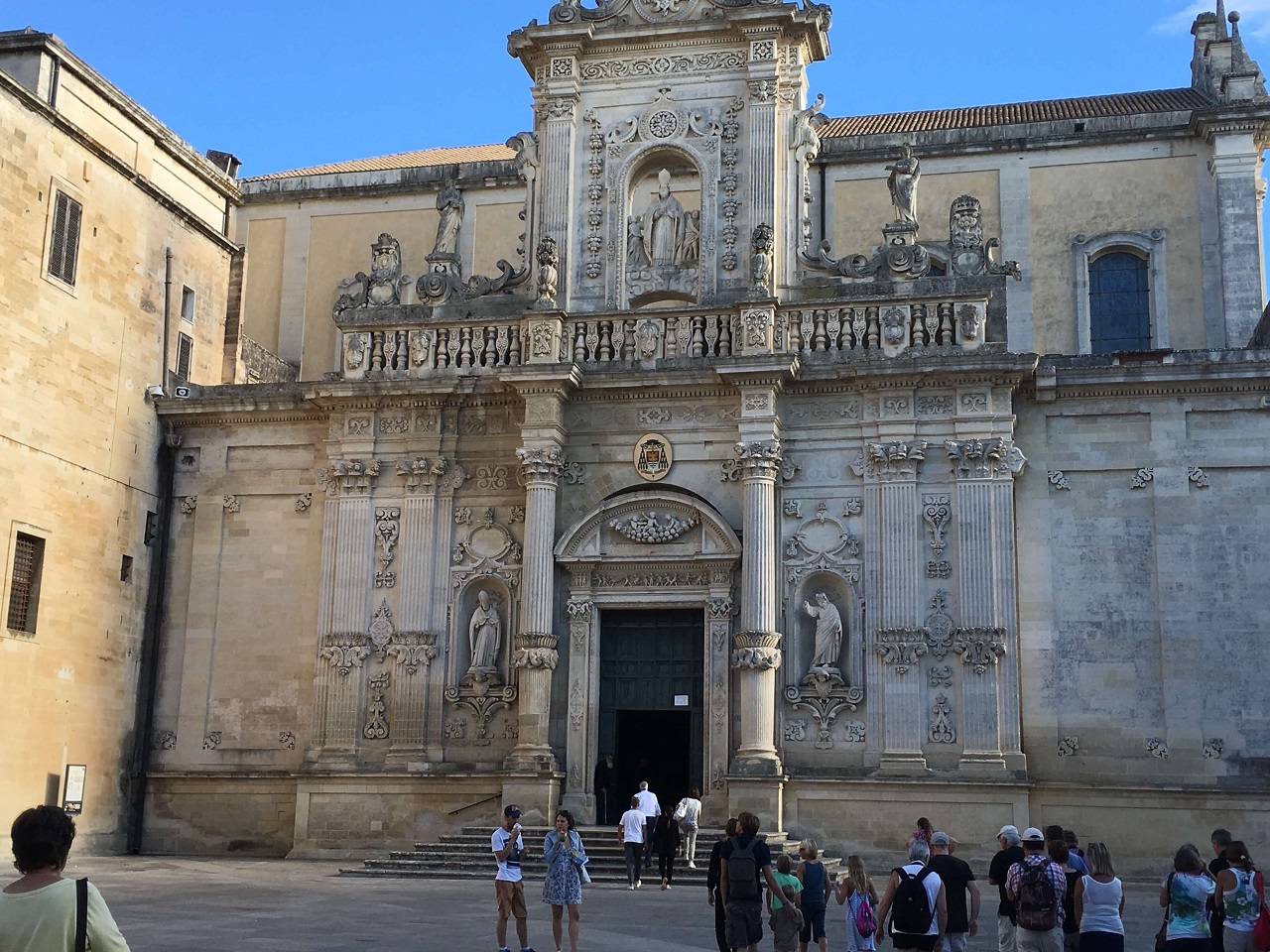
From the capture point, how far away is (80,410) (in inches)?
1101

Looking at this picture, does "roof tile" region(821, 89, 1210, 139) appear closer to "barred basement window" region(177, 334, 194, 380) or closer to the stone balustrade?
the stone balustrade

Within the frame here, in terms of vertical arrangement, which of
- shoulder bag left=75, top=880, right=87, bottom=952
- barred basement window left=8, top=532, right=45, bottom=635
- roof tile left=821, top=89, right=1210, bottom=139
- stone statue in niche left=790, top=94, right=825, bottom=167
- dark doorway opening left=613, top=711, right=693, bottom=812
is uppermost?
roof tile left=821, top=89, right=1210, bottom=139

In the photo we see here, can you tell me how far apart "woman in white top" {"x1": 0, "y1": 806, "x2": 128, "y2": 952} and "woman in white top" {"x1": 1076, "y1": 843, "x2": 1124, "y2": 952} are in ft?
26.8

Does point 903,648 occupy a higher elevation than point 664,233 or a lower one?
lower

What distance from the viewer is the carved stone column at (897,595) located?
2561cm

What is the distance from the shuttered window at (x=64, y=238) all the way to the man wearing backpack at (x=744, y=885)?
19.3 meters

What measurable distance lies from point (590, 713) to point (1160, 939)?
1558cm

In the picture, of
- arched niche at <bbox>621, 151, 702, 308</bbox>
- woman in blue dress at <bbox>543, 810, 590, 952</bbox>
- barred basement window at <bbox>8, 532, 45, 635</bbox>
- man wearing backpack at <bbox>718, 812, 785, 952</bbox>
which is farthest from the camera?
arched niche at <bbox>621, 151, 702, 308</bbox>

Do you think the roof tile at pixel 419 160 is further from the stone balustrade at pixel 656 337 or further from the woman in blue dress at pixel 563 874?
the woman in blue dress at pixel 563 874

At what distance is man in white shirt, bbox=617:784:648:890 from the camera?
22.9 meters

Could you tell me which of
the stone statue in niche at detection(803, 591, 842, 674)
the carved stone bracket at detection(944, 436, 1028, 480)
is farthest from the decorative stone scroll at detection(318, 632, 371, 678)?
the carved stone bracket at detection(944, 436, 1028, 480)

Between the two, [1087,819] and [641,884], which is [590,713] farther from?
[1087,819]

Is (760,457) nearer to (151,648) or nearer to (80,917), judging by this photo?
(151,648)

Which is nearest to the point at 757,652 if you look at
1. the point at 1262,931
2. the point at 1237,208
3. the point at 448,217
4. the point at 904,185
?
the point at 904,185
